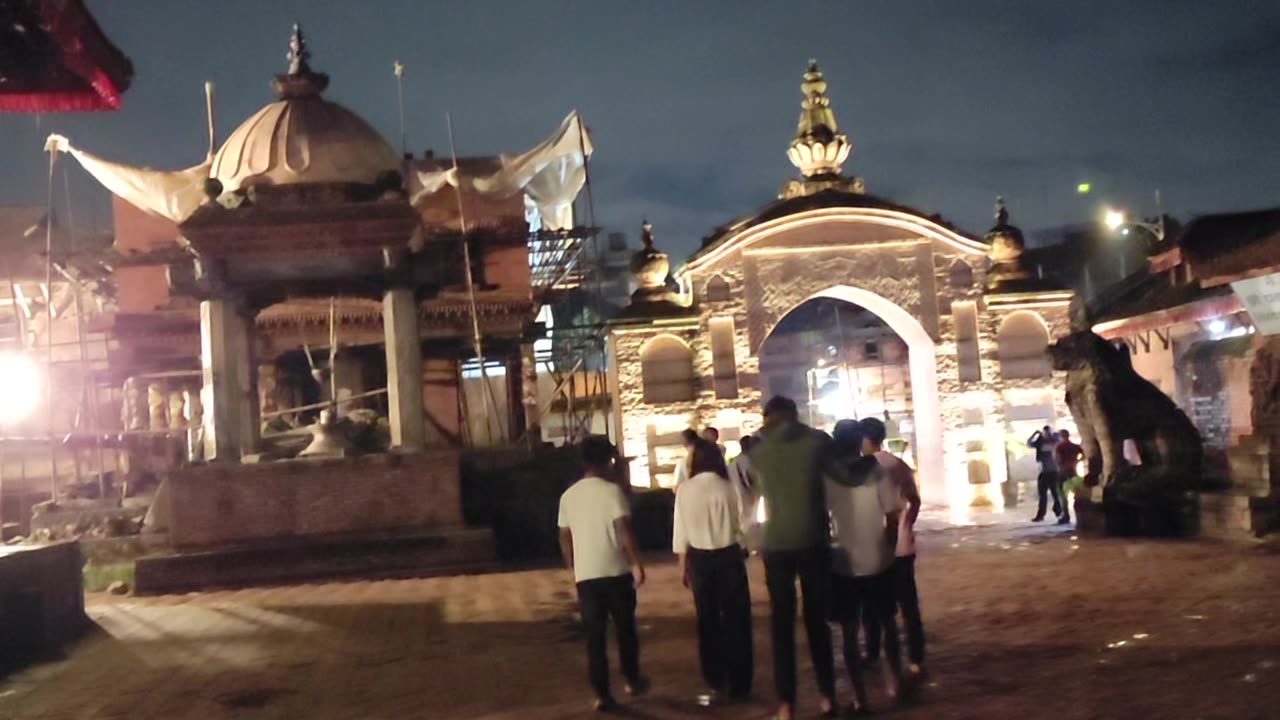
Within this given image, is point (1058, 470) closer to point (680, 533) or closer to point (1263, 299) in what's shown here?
point (1263, 299)

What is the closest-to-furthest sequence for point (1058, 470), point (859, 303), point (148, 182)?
1. point (1058, 470)
2. point (148, 182)
3. point (859, 303)

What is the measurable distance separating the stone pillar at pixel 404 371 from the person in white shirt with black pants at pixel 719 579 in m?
9.02

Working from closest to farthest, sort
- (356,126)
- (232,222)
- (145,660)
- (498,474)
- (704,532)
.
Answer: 1. (704,532)
2. (145,660)
3. (232,222)
4. (498,474)
5. (356,126)

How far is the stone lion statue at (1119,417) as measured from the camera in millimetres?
15250

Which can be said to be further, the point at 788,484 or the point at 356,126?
the point at 356,126

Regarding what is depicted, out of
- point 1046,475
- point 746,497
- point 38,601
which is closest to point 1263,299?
point 1046,475

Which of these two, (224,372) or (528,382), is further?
(528,382)

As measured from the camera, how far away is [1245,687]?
6.73 metres

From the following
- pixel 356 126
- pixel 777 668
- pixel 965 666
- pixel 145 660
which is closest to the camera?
pixel 777 668

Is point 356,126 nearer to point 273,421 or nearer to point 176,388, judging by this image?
point 273,421

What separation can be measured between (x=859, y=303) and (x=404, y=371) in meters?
11.5

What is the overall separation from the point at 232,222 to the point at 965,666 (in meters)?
11.1

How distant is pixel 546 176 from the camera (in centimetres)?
2317

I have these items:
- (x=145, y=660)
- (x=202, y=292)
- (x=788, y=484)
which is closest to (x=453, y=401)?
(x=202, y=292)
